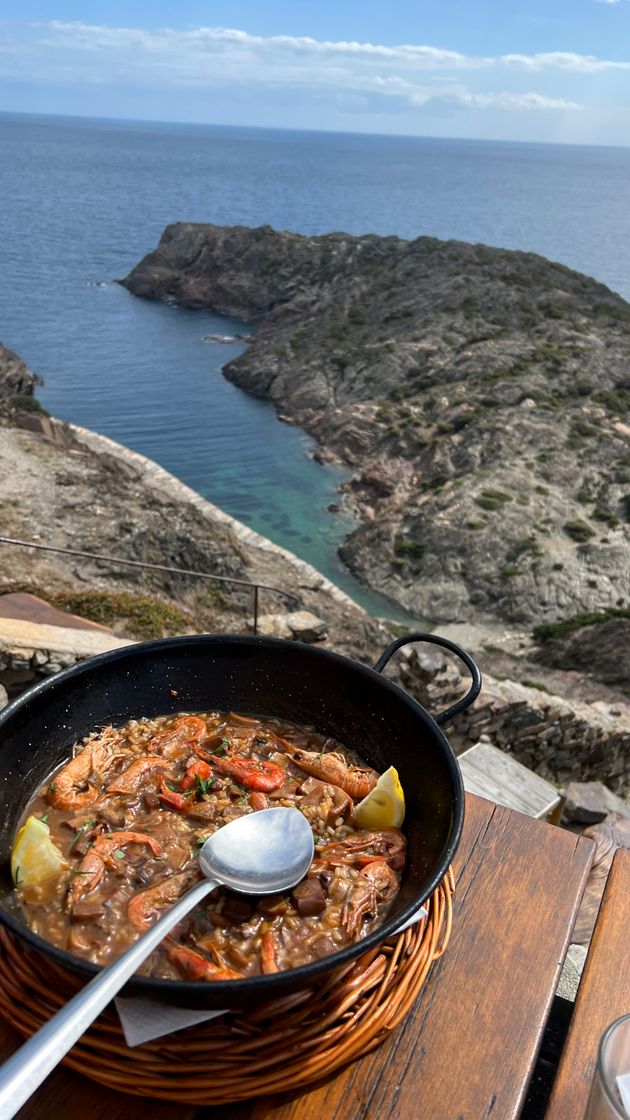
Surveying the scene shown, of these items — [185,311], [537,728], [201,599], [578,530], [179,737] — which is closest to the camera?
[179,737]

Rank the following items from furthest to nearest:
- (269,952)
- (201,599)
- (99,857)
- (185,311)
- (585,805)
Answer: (185,311)
(201,599)
(585,805)
(99,857)
(269,952)

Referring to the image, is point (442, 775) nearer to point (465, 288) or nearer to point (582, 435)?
point (582, 435)

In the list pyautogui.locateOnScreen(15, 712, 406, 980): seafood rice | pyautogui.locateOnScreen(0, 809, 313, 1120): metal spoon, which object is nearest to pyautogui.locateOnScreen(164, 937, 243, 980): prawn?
pyautogui.locateOnScreen(15, 712, 406, 980): seafood rice

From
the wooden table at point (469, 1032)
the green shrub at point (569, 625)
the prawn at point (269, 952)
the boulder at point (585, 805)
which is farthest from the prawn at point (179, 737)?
the green shrub at point (569, 625)

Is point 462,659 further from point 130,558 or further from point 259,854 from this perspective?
point 130,558

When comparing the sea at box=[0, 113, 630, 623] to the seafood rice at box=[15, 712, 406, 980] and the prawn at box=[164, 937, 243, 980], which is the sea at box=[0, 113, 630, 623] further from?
the prawn at box=[164, 937, 243, 980]

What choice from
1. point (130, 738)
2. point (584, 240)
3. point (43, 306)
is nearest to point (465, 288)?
point (43, 306)

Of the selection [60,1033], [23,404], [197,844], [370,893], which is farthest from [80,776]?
[23,404]
